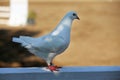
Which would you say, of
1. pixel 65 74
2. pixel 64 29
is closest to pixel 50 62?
pixel 65 74

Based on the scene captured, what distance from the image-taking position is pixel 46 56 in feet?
6.31

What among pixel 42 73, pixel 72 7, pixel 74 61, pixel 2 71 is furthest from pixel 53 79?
pixel 72 7

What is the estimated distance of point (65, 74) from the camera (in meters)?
2.00

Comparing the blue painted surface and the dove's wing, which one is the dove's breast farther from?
the blue painted surface

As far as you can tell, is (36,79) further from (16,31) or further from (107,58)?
(16,31)

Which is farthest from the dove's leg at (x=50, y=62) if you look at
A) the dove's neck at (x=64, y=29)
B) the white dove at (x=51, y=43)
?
the dove's neck at (x=64, y=29)

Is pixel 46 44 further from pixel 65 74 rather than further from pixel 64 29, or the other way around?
pixel 65 74

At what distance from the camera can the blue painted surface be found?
1938 millimetres

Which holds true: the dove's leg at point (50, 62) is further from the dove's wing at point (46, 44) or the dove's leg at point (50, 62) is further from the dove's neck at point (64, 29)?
the dove's neck at point (64, 29)

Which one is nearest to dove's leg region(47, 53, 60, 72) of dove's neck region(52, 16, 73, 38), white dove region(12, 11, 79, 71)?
white dove region(12, 11, 79, 71)

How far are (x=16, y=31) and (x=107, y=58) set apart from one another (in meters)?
2.37

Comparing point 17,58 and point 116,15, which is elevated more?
point 116,15

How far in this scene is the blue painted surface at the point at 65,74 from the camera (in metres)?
1.94

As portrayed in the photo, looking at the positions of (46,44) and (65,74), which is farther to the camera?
(65,74)
